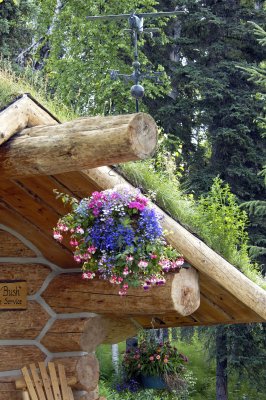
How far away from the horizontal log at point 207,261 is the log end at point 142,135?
890 mm

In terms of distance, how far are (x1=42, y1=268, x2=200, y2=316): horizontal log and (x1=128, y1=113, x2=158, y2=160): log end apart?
5.01 feet

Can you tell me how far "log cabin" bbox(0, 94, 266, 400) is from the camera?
4.82m

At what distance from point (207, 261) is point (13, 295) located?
1637 millimetres

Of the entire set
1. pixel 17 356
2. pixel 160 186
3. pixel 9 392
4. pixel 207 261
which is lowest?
pixel 9 392

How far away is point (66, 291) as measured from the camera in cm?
575

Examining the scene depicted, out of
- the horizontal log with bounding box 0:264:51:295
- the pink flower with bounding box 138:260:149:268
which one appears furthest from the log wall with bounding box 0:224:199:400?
the pink flower with bounding box 138:260:149:268

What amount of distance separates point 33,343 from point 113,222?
6.54 feet

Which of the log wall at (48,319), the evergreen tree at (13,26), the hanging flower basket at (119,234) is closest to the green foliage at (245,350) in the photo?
the evergreen tree at (13,26)

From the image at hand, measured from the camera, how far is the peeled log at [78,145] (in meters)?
3.71

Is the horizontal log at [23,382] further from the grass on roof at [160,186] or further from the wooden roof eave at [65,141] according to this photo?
the wooden roof eave at [65,141]

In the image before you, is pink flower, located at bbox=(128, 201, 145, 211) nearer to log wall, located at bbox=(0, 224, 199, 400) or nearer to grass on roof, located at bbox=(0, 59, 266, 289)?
grass on roof, located at bbox=(0, 59, 266, 289)

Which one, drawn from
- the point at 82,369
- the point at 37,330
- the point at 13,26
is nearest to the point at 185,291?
the point at 82,369

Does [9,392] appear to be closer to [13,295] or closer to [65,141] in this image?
[13,295]

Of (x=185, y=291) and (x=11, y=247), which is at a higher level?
(x=11, y=247)
